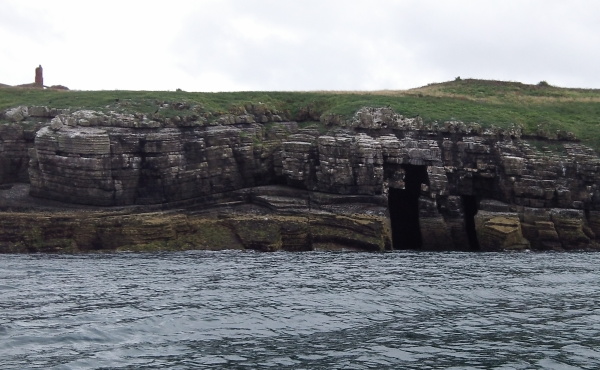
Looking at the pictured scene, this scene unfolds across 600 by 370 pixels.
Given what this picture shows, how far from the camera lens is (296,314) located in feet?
89.0

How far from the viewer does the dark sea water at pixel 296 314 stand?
21125mm

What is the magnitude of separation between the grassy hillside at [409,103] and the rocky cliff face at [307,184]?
7.44 ft

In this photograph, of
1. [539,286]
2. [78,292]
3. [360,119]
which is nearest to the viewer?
[78,292]

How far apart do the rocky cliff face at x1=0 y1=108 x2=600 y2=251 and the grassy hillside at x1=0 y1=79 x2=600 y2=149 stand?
2.27m

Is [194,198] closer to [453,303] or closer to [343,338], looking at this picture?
[453,303]

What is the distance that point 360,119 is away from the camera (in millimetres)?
58156

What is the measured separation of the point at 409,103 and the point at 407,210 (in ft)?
36.0

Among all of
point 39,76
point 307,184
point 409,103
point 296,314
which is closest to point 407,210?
point 307,184

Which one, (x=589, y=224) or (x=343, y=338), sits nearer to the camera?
(x=343, y=338)

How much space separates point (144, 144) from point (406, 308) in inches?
1221

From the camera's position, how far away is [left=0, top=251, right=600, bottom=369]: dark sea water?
69.3 feet

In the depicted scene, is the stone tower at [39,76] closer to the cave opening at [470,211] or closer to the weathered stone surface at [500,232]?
the cave opening at [470,211]

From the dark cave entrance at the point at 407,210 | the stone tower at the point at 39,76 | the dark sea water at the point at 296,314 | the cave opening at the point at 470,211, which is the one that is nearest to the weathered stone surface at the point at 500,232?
the cave opening at the point at 470,211

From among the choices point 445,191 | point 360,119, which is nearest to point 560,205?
point 445,191
